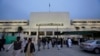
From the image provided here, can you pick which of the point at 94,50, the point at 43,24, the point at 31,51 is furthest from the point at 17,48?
the point at 43,24

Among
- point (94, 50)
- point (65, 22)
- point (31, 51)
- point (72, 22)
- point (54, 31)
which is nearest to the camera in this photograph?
point (31, 51)

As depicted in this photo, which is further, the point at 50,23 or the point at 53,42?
the point at 50,23

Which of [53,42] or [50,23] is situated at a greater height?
[50,23]

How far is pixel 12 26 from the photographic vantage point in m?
102

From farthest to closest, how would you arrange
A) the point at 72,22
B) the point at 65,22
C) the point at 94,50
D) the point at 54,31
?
1. the point at 72,22
2. the point at 65,22
3. the point at 54,31
4. the point at 94,50

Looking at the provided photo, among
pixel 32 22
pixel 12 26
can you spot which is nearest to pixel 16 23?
pixel 12 26

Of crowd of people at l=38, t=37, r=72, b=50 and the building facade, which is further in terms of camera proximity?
the building facade

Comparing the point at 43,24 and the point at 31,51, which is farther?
the point at 43,24

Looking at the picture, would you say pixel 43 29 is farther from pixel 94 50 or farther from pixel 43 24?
pixel 94 50

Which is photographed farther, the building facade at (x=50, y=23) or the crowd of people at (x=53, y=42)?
the building facade at (x=50, y=23)

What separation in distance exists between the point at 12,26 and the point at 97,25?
46.7 metres

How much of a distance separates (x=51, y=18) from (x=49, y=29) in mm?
11095

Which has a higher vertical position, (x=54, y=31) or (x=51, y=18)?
(x=51, y=18)

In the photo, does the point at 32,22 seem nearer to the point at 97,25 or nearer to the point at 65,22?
the point at 65,22
